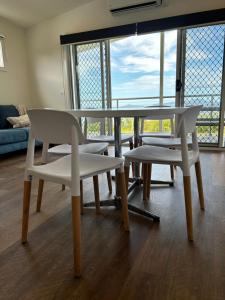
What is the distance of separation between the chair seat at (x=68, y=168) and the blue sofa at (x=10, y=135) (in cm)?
229

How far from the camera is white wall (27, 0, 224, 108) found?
133 inches

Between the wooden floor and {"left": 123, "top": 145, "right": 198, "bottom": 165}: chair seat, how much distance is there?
1.36 feet

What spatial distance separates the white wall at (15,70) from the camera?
4246mm

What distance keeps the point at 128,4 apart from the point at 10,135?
2713 millimetres

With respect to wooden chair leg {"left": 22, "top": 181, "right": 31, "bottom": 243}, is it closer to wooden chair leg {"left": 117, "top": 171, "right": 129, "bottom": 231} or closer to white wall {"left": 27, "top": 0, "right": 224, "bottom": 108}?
wooden chair leg {"left": 117, "top": 171, "right": 129, "bottom": 231}

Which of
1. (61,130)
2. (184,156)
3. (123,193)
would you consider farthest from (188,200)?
(61,130)

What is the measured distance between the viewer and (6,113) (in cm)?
390

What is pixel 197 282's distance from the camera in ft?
3.12

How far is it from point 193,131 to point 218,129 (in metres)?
2.48

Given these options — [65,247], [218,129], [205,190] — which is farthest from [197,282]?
[218,129]

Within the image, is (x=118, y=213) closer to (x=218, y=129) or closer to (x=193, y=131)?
(x=193, y=131)

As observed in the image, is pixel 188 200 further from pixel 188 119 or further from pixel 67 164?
pixel 67 164

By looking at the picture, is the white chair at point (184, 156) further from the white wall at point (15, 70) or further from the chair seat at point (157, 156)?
the white wall at point (15, 70)

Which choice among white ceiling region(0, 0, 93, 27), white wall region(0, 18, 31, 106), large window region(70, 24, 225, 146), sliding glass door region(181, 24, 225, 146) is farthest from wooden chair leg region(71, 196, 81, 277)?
white wall region(0, 18, 31, 106)
